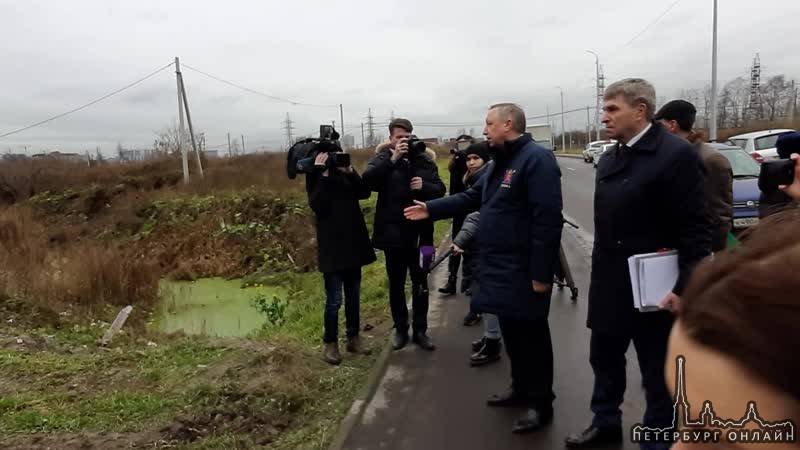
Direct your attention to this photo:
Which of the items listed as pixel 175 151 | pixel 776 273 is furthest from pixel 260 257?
pixel 175 151

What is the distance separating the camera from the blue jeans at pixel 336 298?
487 cm

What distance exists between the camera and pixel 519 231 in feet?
11.3

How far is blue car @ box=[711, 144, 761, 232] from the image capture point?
27.0ft

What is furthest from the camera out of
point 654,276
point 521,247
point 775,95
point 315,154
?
point 775,95

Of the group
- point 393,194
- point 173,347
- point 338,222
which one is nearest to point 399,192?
point 393,194

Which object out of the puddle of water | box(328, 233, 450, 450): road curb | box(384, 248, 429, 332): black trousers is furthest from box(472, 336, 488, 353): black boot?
the puddle of water

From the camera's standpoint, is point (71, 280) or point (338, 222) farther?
point (71, 280)

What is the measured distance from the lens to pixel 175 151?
29828 millimetres

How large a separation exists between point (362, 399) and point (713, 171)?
10.3 ft

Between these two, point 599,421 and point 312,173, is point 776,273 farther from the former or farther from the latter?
point 312,173

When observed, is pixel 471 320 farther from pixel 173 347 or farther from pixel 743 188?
pixel 743 188

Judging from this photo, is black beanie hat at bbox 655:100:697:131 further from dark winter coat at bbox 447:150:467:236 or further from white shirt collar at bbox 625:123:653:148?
dark winter coat at bbox 447:150:467:236

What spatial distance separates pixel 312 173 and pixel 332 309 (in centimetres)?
121

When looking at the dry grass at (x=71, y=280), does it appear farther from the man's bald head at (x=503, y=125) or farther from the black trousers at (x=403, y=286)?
the man's bald head at (x=503, y=125)
